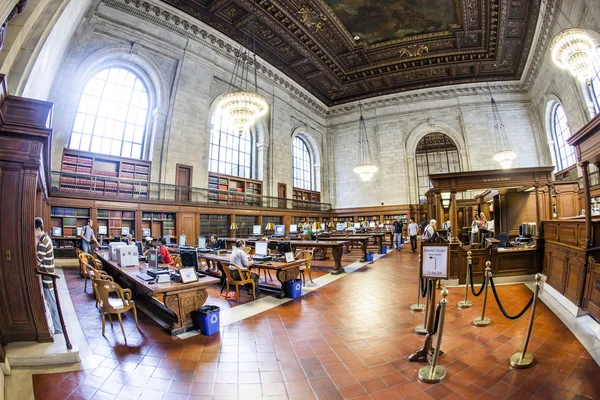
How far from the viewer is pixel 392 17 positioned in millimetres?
11234

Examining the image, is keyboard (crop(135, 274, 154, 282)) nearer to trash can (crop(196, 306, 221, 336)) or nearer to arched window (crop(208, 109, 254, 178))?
trash can (crop(196, 306, 221, 336))

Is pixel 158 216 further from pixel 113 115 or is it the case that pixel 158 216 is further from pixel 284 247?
pixel 284 247

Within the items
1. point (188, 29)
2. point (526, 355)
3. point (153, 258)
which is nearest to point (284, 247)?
point (153, 258)

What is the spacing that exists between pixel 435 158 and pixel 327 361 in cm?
2674

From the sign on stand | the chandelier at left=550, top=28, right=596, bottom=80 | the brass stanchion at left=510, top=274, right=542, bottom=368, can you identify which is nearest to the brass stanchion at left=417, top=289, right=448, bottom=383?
the sign on stand

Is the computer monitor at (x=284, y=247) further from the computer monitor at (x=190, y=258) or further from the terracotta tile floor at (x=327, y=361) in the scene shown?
the computer monitor at (x=190, y=258)

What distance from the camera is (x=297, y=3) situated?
1024 centimetres

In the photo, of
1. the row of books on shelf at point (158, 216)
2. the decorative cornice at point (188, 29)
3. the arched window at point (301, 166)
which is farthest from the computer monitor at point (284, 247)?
the arched window at point (301, 166)

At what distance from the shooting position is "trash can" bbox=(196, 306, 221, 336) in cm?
315

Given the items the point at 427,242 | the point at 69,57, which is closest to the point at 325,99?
the point at 69,57

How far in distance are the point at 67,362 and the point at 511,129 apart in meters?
20.8

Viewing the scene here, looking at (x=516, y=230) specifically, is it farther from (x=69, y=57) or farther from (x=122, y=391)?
(x=69, y=57)

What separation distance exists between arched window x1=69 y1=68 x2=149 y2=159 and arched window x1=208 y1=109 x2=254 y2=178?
3145mm

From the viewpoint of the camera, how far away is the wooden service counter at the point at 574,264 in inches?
134
